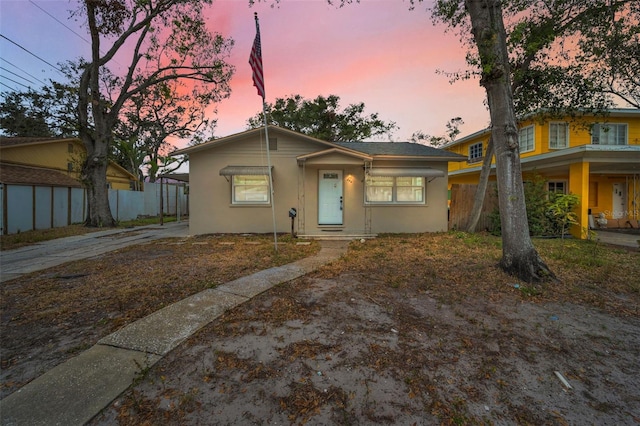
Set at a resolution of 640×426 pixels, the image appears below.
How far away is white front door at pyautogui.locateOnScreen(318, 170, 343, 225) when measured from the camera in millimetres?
10703

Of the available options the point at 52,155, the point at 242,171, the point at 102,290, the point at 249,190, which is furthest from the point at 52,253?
the point at 52,155

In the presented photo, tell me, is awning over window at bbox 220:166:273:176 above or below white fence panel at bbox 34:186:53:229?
above

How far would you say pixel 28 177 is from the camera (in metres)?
12.8

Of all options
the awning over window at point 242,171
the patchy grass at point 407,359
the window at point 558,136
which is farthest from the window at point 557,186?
the awning over window at point 242,171

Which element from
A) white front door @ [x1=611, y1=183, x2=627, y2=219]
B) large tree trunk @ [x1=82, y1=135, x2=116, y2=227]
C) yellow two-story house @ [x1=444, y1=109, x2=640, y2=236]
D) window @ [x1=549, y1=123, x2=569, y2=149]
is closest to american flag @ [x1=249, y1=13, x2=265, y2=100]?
yellow two-story house @ [x1=444, y1=109, x2=640, y2=236]

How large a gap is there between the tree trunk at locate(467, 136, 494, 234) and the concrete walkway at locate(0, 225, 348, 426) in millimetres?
9335

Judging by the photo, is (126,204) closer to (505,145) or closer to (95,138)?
(95,138)

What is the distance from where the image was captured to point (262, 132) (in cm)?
1010

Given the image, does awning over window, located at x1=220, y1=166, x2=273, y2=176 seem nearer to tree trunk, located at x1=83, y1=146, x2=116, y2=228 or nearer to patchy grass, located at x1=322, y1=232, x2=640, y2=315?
patchy grass, located at x1=322, y1=232, x2=640, y2=315

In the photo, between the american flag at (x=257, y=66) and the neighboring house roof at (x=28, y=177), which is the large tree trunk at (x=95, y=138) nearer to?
the neighboring house roof at (x=28, y=177)

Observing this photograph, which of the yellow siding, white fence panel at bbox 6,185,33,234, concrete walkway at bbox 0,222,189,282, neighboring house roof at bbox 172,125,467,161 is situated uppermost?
the yellow siding

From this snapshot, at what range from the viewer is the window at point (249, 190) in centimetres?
1050

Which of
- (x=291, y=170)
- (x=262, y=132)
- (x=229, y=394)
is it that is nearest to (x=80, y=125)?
(x=262, y=132)

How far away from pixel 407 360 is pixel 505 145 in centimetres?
435
